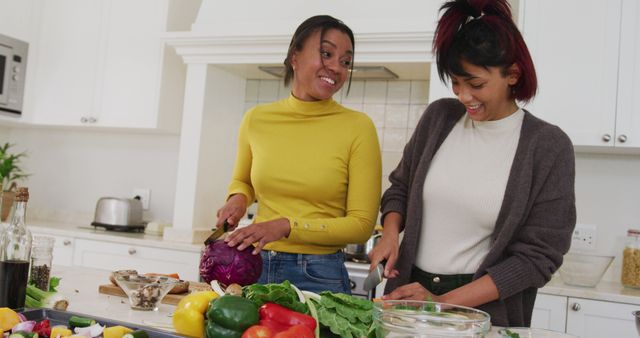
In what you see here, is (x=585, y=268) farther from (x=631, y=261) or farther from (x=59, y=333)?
(x=59, y=333)

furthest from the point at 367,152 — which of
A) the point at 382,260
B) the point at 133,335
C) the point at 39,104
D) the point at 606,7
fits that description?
the point at 39,104

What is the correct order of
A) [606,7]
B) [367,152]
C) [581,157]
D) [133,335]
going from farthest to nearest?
[581,157], [606,7], [367,152], [133,335]

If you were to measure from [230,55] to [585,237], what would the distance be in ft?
6.46

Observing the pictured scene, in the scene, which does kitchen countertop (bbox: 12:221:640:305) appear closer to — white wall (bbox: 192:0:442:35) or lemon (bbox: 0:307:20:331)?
white wall (bbox: 192:0:442:35)

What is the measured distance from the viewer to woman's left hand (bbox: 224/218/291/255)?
4.79 ft

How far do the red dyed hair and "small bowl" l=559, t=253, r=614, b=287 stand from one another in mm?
1240

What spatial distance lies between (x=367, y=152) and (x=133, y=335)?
0.90m

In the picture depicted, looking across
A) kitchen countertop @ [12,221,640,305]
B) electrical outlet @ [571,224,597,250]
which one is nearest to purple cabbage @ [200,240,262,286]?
kitchen countertop @ [12,221,640,305]

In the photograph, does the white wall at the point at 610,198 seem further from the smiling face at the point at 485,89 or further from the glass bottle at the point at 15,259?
the glass bottle at the point at 15,259

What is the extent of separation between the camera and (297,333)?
3.18ft

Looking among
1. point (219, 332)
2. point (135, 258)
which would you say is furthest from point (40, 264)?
point (135, 258)

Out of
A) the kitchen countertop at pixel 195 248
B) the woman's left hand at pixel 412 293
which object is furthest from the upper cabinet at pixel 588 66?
the woman's left hand at pixel 412 293

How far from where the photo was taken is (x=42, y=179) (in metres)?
4.16

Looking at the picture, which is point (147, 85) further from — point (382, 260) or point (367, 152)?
point (382, 260)
